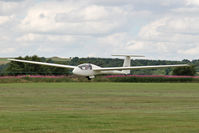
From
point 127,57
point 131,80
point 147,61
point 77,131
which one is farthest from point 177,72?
point 77,131

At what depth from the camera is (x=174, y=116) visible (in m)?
16.5

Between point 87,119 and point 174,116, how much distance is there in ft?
10.2

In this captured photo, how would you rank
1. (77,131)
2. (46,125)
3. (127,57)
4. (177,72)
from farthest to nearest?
(177,72) → (127,57) → (46,125) → (77,131)

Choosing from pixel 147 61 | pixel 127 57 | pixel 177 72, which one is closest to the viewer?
pixel 127 57

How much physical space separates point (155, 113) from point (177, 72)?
57.9 meters

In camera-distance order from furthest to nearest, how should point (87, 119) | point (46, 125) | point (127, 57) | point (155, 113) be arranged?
point (127, 57), point (155, 113), point (87, 119), point (46, 125)

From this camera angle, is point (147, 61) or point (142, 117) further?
point (147, 61)

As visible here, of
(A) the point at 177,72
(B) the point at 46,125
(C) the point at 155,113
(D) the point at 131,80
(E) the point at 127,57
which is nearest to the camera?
(B) the point at 46,125

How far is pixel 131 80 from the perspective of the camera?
52.9m

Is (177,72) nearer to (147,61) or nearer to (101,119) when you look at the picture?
(147,61)

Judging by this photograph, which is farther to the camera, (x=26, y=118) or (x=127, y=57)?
(x=127, y=57)

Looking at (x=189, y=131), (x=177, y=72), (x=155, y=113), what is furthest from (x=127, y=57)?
(x=189, y=131)

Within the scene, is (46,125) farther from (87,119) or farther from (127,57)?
(127,57)

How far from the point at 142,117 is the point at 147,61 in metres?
104
